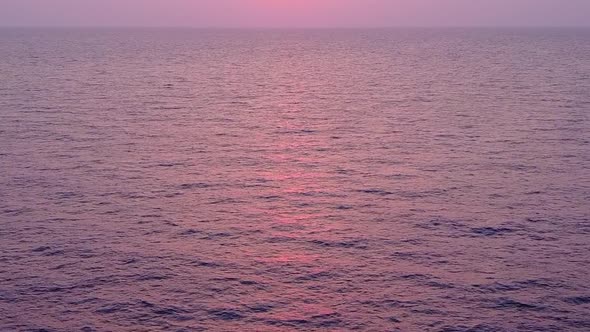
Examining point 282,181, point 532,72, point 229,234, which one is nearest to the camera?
point 229,234

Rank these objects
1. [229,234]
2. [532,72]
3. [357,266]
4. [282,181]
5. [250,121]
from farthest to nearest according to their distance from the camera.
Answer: [532,72]
[250,121]
[282,181]
[229,234]
[357,266]

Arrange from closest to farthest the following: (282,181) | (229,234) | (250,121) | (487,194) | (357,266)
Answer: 1. (357,266)
2. (229,234)
3. (487,194)
4. (282,181)
5. (250,121)

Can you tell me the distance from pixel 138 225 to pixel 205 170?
6626 millimetres

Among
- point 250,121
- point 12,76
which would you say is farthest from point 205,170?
point 12,76

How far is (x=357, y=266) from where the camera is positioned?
47.5 ft

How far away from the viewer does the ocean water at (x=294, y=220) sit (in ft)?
40.5

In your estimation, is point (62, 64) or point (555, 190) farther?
point (62, 64)

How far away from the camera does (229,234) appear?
16688 millimetres

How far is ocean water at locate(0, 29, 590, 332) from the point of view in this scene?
12336mm

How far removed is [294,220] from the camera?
1792cm

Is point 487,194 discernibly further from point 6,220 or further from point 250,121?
point 250,121

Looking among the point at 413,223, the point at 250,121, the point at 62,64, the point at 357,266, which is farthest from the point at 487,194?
the point at 62,64

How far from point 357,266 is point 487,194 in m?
7.43

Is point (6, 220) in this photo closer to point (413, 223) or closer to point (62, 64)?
point (413, 223)
